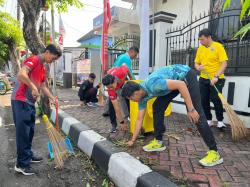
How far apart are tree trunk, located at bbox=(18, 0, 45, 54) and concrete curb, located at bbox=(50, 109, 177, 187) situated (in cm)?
259

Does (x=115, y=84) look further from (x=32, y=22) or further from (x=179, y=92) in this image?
(x=32, y=22)

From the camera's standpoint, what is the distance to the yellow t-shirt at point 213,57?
13.8 ft

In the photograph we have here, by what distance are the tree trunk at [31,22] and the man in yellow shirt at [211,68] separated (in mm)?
3819

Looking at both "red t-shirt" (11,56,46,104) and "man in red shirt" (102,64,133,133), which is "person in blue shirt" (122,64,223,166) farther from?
"red t-shirt" (11,56,46,104)

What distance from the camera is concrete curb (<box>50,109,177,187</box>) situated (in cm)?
255

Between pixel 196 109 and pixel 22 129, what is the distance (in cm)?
224

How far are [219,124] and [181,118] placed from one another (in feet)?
4.31

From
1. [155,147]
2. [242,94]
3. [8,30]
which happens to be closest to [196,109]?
[155,147]

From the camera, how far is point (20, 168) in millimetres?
3227

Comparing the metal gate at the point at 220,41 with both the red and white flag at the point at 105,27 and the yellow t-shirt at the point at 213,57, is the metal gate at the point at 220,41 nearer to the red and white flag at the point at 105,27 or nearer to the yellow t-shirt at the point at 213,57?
the yellow t-shirt at the point at 213,57

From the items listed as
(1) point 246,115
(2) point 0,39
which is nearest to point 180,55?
(1) point 246,115

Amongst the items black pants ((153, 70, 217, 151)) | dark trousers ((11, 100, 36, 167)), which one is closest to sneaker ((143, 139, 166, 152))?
black pants ((153, 70, 217, 151))

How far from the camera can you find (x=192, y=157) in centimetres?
322

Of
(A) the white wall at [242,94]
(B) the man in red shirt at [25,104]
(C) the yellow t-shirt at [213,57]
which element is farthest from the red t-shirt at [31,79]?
(A) the white wall at [242,94]
